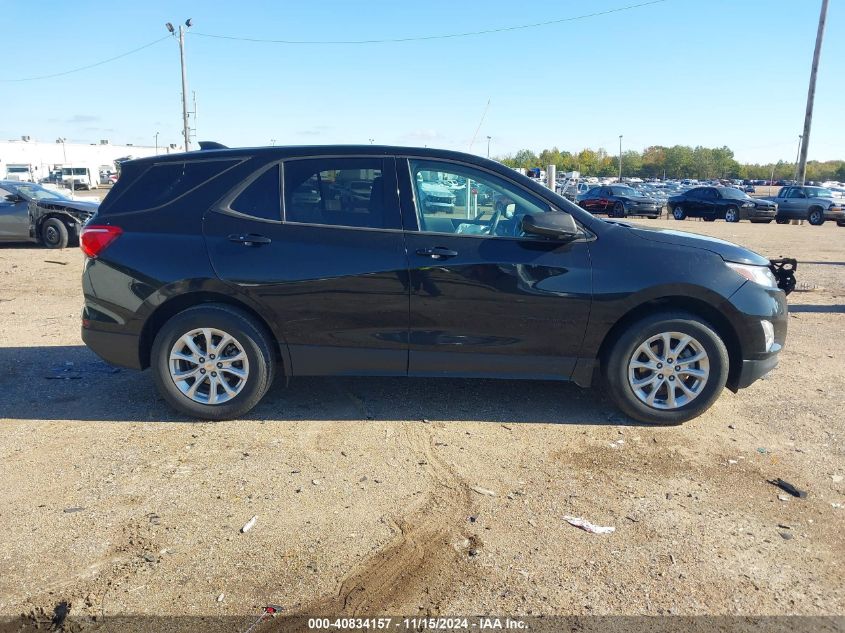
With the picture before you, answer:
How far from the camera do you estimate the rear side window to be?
460 cm

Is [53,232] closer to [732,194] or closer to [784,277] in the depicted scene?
[784,277]

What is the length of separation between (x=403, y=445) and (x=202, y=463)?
1.24 m

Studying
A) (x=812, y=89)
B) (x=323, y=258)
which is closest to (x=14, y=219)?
(x=323, y=258)

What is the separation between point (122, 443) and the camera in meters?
4.25

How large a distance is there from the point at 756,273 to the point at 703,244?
411 mm

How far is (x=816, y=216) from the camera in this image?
28.0m

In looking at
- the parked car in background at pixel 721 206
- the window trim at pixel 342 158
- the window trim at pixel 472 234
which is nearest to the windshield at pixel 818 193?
the parked car in background at pixel 721 206

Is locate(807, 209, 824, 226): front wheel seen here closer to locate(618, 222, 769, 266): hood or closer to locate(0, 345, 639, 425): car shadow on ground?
locate(618, 222, 769, 266): hood

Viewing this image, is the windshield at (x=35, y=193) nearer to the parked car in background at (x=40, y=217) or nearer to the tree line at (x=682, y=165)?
the parked car in background at (x=40, y=217)

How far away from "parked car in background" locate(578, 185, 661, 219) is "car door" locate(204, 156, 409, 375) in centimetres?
2762

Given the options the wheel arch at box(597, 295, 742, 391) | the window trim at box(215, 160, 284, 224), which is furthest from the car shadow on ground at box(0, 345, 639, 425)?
the window trim at box(215, 160, 284, 224)

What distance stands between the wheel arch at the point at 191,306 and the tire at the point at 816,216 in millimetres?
29567

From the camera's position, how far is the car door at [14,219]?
45.3 feet

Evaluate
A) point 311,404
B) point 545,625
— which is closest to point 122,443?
point 311,404
